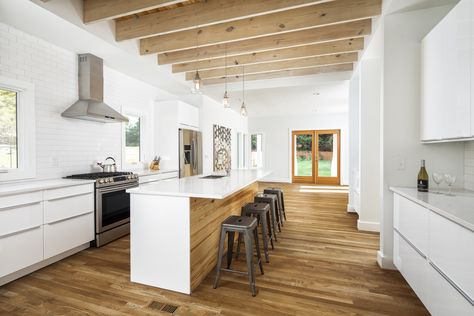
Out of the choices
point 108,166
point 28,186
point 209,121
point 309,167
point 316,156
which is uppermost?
point 209,121

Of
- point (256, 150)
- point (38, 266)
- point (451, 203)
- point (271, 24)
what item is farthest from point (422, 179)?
point (256, 150)

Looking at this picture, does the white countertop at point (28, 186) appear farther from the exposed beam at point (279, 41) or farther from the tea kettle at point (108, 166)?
the exposed beam at point (279, 41)

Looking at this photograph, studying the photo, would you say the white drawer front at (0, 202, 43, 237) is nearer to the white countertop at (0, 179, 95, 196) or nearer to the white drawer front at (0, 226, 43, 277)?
the white drawer front at (0, 226, 43, 277)

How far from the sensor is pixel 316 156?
30.2ft

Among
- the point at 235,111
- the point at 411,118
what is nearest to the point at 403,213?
the point at 411,118

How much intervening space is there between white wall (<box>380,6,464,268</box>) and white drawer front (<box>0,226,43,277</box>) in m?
3.54

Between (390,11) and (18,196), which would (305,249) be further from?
(18,196)

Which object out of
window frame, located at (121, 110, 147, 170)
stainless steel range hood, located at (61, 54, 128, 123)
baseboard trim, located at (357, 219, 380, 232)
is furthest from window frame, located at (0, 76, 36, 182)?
baseboard trim, located at (357, 219, 380, 232)

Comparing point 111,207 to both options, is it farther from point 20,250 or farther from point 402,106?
point 402,106

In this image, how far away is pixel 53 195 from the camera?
103 inches

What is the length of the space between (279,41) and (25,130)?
133 inches

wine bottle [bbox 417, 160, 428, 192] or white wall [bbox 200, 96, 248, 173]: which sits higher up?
white wall [bbox 200, 96, 248, 173]

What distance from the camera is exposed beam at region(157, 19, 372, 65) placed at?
3047 mm

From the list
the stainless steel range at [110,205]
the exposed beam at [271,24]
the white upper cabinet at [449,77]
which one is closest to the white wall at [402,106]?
the white upper cabinet at [449,77]
